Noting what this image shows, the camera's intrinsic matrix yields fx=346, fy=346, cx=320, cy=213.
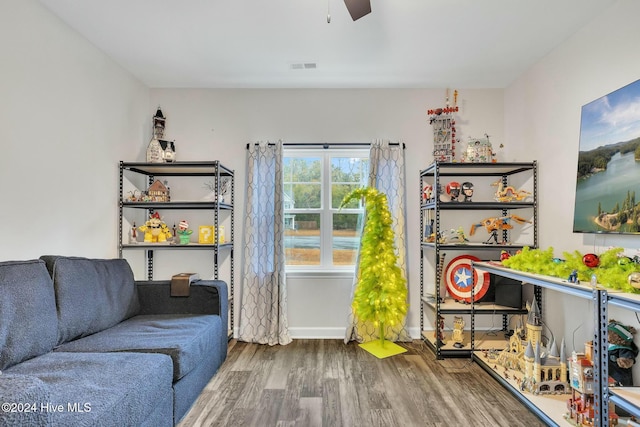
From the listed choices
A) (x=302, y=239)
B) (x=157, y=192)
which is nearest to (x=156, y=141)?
(x=157, y=192)

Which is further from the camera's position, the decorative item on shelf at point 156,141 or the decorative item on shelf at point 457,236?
the decorative item on shelf at point 156,141

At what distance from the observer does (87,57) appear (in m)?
2.84

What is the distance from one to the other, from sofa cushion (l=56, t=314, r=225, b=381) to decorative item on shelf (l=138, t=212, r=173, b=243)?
917 millimetres

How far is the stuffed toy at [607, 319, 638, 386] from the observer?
6.88 feet

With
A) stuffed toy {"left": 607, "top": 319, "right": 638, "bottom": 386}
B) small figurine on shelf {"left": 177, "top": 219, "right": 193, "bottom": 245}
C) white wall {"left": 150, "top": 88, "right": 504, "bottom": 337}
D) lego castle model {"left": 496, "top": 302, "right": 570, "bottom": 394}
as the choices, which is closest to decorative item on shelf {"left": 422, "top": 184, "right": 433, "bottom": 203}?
white wall {"left": 150, "top": 88, "right": 504, "bottom": 337}

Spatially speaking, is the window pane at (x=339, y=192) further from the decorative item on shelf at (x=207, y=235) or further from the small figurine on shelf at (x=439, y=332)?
the small figurine on shelf at (x=439, y=332)

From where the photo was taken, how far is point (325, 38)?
2.79m

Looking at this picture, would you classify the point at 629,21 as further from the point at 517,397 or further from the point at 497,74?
the point at 517,397

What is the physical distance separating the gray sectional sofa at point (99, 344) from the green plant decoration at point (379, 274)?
133 centimetres

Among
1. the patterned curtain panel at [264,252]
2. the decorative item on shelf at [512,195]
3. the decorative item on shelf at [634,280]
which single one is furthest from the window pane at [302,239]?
the decorative item on shelf at [634,280]

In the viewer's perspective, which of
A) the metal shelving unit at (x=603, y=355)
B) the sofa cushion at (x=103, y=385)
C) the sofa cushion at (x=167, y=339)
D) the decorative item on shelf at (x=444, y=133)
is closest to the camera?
the sofa cushion at (x=103, y=385)

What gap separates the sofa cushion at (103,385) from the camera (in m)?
1.31

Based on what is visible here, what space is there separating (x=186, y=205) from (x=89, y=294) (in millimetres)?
1245

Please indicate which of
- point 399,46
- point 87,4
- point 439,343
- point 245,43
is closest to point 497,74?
point 399,46
